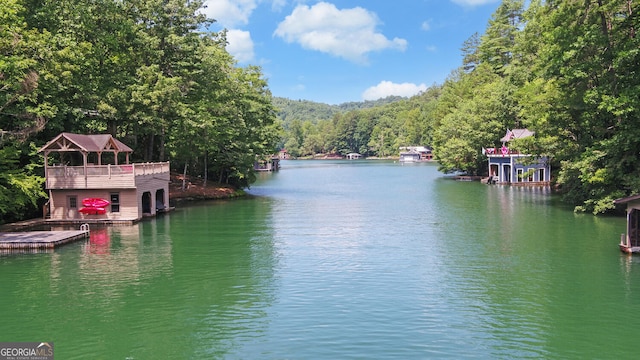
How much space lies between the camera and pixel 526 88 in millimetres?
48188

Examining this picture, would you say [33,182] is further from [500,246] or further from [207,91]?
[500,246]

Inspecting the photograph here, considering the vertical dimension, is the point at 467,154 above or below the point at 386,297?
above

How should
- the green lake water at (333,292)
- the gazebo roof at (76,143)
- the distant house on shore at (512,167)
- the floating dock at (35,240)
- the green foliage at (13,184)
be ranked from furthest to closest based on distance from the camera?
the distant house on shore at (512,167)
the gazebo roof at (76,143)
the green foliage at (13,184)
the floating dock at (35,240)
the green lake water at (333,292)

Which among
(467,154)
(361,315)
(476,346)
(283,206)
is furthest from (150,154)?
(467,154)

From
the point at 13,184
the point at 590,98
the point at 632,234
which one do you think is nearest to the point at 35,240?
the point at 13,184

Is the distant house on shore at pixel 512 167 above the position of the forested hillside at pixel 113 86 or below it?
below

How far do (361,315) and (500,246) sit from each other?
12.9 meters

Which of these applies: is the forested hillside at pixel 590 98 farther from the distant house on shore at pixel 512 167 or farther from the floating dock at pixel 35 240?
the floating dock at pixel 35 240

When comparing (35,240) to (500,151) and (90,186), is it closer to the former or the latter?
(90,186)
